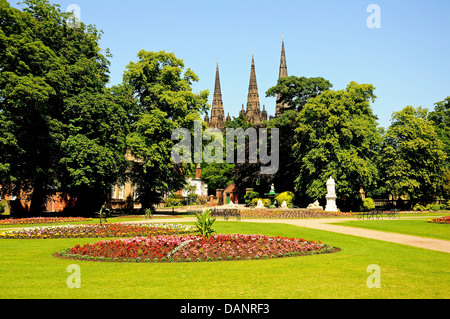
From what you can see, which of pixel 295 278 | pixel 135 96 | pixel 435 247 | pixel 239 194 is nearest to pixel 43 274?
pixel 295 278

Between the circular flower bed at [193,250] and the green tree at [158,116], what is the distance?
73.2ft

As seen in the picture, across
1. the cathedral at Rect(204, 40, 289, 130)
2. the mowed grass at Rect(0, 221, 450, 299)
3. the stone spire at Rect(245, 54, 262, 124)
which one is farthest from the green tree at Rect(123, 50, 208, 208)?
the stone spire at Rect(245, 54, 262, 124)

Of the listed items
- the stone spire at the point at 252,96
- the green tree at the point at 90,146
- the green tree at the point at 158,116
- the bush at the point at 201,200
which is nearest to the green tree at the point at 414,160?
the green tree at the point at 158,116

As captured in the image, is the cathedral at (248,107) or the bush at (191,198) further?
the cathedral at (248,107)

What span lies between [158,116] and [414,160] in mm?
30315

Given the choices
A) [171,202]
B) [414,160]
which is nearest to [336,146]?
[414,160]

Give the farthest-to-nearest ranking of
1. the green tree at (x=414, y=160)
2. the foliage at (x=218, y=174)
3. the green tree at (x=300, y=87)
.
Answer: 1. the foliage at (x=218, y=174)
2. the green tree at (x=300, y=87)
3. the green tree at (x=414, y=160)

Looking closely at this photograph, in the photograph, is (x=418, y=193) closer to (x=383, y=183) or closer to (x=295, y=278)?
(x=383, y=183)

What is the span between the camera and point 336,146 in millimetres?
39344

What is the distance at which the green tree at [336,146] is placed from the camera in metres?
38.9

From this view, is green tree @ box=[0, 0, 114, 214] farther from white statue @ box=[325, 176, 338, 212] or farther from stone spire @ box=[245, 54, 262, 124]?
stone spire @ box=[245, 54, 262, 124]

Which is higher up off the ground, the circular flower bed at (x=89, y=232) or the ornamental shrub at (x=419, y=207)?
the circular flower bed at (x=89, y=232)

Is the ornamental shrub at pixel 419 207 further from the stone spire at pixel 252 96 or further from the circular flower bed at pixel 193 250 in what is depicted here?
the stone spire at pixel 252 96
